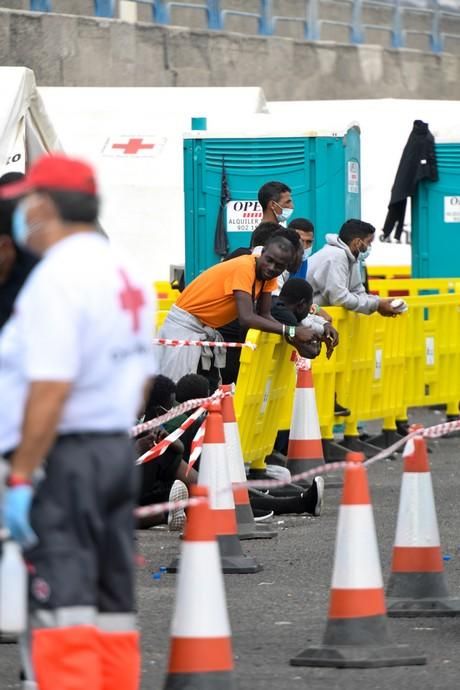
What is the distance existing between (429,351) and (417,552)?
31.2ft

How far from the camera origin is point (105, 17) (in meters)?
31.7

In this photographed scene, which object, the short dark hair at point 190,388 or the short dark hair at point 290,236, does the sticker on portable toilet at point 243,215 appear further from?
the short dark hair at point 190,388

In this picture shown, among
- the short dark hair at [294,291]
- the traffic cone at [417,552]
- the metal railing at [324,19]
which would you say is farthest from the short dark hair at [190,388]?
the metal railing at [324,19]

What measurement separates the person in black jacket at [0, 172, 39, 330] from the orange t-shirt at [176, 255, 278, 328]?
5634 millimetres

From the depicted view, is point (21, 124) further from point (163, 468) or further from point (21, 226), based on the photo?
point (21, 226)

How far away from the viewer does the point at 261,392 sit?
1361 cm

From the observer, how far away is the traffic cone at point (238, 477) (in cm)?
1082

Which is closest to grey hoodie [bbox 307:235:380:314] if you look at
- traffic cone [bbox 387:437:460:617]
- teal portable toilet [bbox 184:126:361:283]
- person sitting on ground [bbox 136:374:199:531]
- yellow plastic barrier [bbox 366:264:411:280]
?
teal portable toilet [bbox 184:126:361:283]

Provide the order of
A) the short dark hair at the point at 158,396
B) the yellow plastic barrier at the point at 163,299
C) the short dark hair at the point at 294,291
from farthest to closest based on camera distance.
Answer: the yellow plastic barrier at the point at 163,299 < the short dark hair at the point at 294,291 < the short dark hair at the point at 158,396

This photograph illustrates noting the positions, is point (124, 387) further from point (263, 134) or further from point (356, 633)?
point (263, 134)

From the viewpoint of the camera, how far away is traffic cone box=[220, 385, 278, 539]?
426 inches

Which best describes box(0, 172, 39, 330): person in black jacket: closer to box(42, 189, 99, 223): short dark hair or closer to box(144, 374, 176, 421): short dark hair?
box(42, 189, 99, 223): short dark hair

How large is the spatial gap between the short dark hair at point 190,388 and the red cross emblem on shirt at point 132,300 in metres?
6.33

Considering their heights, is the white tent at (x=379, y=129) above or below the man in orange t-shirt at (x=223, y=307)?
above
